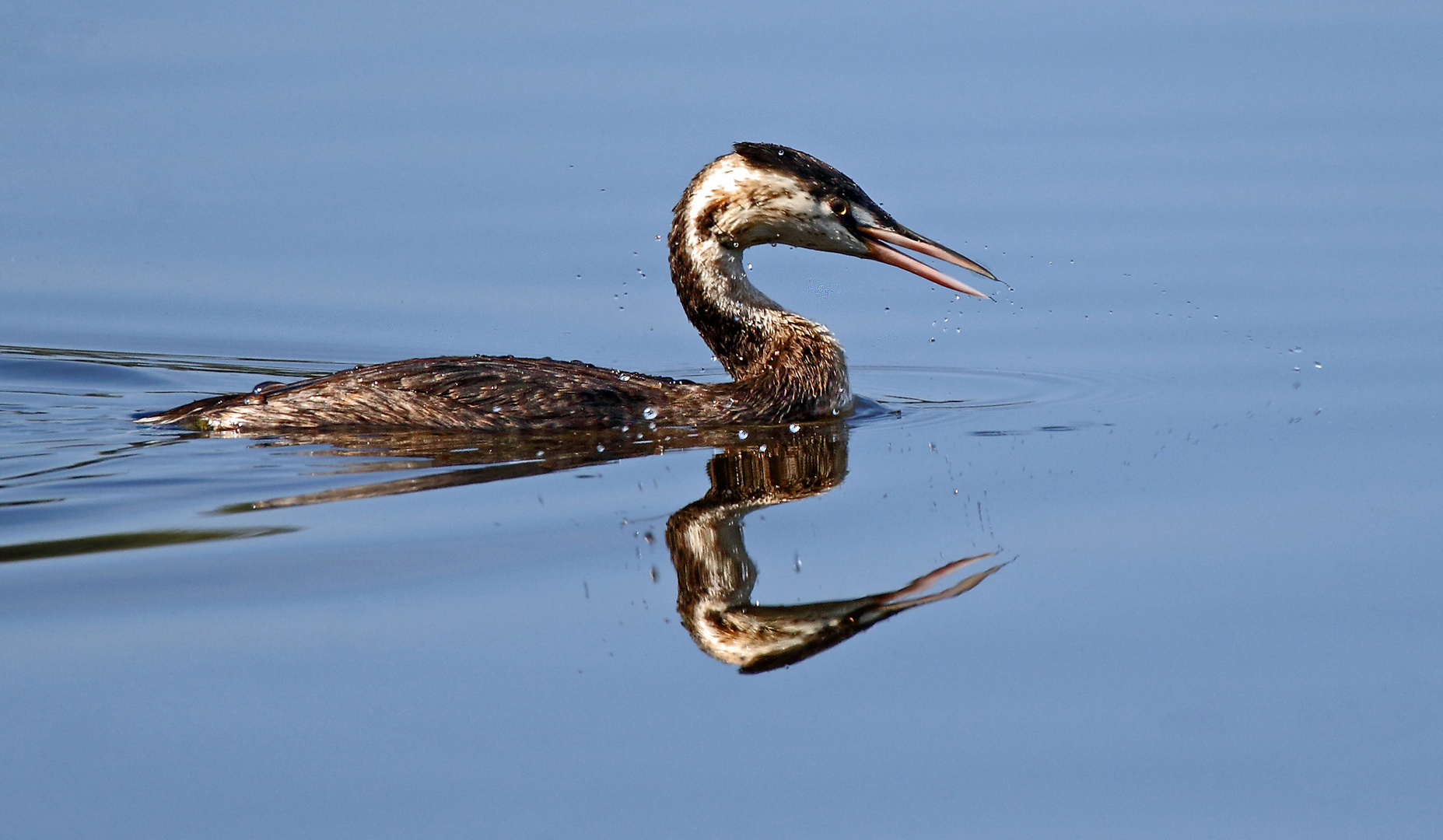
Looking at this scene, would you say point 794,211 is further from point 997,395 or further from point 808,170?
point 997,395

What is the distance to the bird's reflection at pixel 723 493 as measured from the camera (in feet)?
21.7

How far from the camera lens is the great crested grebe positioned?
898 centimetres

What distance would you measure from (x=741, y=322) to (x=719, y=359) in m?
0.26

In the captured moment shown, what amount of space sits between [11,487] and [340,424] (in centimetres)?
158

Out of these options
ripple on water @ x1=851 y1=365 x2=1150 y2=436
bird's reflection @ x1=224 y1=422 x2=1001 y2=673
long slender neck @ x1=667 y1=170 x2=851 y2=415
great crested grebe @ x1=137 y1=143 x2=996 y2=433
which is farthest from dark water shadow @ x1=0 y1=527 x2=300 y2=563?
ripple on water @ x1=851 y1=365 x2=1150 y2=436

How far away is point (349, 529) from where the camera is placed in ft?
24.2

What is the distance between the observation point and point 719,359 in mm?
9875

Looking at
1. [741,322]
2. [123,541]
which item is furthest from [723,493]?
[123,541]

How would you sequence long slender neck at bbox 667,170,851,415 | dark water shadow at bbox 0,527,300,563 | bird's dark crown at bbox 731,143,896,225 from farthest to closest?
long slender neck at bbox 667,170,851,415 < bird's dark crown at bbox 731,143,896,225 < dark water shadow at bbox 0,527,300,563

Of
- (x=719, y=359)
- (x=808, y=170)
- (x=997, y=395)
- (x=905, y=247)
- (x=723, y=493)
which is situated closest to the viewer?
(x=723, y=493)

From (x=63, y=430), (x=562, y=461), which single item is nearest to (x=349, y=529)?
(x=562, y=461)

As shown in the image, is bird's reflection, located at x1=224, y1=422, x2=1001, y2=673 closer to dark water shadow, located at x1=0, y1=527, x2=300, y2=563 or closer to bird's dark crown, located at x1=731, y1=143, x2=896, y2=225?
dark water shadow, located at x1=0, y1=527, x2=300, y2=563

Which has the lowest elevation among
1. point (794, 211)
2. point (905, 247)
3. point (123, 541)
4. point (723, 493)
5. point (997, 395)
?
point (123, 541)

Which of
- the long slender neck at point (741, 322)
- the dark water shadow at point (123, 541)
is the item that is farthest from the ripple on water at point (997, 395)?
the dark water shadow at point (123, 541)
